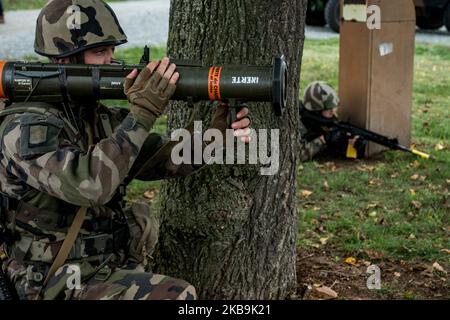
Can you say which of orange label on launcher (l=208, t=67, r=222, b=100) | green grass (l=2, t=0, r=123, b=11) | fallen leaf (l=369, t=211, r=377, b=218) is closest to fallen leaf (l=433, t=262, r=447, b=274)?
fallen leaf (l=369, t=211, r=377, b=218)

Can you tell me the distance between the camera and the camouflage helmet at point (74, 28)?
304cm

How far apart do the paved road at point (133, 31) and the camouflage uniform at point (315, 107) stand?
242 inches

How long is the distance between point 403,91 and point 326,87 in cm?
77

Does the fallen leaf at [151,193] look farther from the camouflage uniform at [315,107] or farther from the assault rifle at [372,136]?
the assault rifle at [372,136]

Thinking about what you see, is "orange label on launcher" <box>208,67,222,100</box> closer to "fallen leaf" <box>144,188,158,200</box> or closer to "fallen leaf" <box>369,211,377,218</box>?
"fallen leaf" <box>369,211,377,218</box>

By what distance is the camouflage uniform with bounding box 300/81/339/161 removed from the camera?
6.97 m

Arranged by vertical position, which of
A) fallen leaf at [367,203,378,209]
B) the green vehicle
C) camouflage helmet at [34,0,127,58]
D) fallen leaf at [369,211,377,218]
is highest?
camouflage helmet at [34,0,127,58]

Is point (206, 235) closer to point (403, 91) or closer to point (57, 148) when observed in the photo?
point (57, 148)

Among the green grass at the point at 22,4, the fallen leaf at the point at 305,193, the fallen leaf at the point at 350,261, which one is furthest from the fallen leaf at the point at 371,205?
the green grass at the point at 22,4

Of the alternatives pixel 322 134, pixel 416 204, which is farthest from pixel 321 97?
pixel 416 204

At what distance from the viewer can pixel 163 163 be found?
339cm

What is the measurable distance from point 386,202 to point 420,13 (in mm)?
10130

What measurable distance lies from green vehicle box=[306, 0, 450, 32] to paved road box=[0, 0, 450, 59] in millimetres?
225

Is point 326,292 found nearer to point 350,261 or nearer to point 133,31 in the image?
point 350,261
